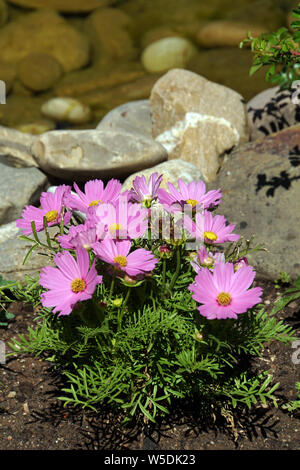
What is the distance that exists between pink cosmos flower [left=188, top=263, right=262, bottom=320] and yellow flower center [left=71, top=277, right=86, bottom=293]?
31 cm

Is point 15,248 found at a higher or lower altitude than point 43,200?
lower

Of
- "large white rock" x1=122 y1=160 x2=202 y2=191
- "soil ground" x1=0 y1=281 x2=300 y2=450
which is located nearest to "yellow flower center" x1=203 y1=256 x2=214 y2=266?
"soil ground" x1=0 y1=281 x2=300 y2=450

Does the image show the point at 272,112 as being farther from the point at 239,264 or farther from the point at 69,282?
the point at 69,282

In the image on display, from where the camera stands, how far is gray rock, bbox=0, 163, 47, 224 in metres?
3.57

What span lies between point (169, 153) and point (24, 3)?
5696 mm

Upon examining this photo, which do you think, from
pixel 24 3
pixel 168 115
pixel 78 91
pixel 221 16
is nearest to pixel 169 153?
pixel 168 115

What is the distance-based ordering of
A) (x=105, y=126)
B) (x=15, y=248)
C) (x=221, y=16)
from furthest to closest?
(x=221, y=16), (x=105, y=126), (x=15, y=248)

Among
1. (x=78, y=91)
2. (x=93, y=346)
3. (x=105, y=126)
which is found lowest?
(x=78, y=91)

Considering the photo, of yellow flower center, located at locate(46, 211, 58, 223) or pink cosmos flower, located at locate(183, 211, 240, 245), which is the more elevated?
pink cosmos flower, located at locate(183, 211, 240, 245)

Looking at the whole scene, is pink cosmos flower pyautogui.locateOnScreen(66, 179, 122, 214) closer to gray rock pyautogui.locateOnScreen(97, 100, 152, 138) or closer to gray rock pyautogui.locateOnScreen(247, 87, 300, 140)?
gray rock pyautogui.locateOnScreen(247, 87, 300, 140)

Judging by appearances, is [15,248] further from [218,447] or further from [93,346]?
[218,447]

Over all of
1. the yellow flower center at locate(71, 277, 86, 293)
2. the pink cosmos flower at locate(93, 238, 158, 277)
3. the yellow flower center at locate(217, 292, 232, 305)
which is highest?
the pink cosmos flower at locate(93, 238, 158, 277)

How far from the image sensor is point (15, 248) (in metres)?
2.96

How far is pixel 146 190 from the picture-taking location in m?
1.72
